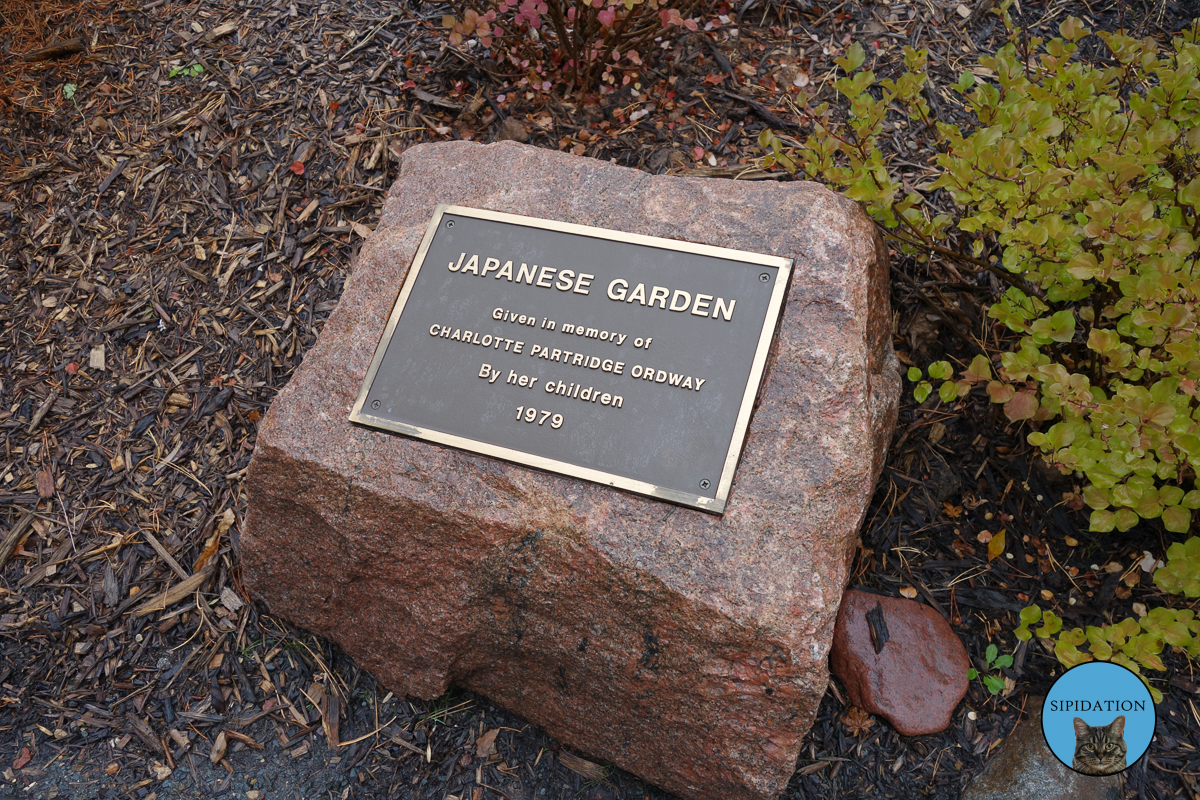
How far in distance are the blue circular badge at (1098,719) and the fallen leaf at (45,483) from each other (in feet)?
12.3

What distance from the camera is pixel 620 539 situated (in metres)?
2.09

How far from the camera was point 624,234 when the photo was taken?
2463 mm

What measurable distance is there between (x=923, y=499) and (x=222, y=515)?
8.87 feet

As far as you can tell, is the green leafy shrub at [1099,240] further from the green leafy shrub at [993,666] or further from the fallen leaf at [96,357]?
the fallen leaf at [96,357]

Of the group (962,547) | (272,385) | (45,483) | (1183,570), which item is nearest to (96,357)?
(45,483)

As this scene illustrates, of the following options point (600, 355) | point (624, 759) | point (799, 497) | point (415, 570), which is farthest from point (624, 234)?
point (624, 759)

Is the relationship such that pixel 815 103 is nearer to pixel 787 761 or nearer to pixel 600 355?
pixel 600 355

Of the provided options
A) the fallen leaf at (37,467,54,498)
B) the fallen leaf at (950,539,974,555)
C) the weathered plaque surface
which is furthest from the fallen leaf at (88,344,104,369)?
the fallen leaf at (950,539,974,555)

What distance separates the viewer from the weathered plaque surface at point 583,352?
7.16 feet

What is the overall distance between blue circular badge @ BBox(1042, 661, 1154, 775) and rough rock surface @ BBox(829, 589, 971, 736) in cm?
28

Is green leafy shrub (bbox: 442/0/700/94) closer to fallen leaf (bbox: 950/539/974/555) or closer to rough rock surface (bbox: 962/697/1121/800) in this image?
fallen leaf (bbox: 950/539/974/555)

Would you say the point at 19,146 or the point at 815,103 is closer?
the point at 815,103

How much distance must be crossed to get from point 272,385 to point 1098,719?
10.6 feet

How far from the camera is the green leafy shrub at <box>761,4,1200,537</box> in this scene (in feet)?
6.29
